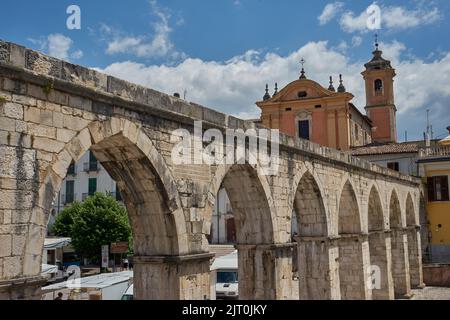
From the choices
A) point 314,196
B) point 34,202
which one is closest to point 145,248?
point 34,202

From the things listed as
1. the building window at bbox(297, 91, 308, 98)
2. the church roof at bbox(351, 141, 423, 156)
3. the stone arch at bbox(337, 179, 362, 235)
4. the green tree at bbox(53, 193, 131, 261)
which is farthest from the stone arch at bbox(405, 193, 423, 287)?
the green tree at bbox(53, 193, 131, 261)

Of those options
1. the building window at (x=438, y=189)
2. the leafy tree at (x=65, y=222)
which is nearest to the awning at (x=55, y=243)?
the leafy tree at (x=65, y=222)

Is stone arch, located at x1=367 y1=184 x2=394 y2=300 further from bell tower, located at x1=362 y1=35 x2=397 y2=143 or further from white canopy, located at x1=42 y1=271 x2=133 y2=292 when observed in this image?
bell tower, located at x1=362 y1=35 x2=397 y2=143

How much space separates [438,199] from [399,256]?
24.6 ft

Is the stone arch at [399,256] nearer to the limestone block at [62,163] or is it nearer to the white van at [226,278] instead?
the white van at [226,278]

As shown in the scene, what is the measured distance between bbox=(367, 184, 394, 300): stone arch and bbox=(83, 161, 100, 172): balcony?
62.8 ft

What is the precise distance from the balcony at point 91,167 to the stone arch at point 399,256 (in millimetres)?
18599

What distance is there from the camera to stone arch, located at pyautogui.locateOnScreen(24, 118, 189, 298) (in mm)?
7080

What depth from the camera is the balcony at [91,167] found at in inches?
1258

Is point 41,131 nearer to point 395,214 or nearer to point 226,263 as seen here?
point 226,263

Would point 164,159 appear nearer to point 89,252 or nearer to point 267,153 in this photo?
point 267,153

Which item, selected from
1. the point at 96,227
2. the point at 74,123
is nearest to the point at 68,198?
the point at 96,227

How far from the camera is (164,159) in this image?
7684mm

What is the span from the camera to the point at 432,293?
66.6 ft
